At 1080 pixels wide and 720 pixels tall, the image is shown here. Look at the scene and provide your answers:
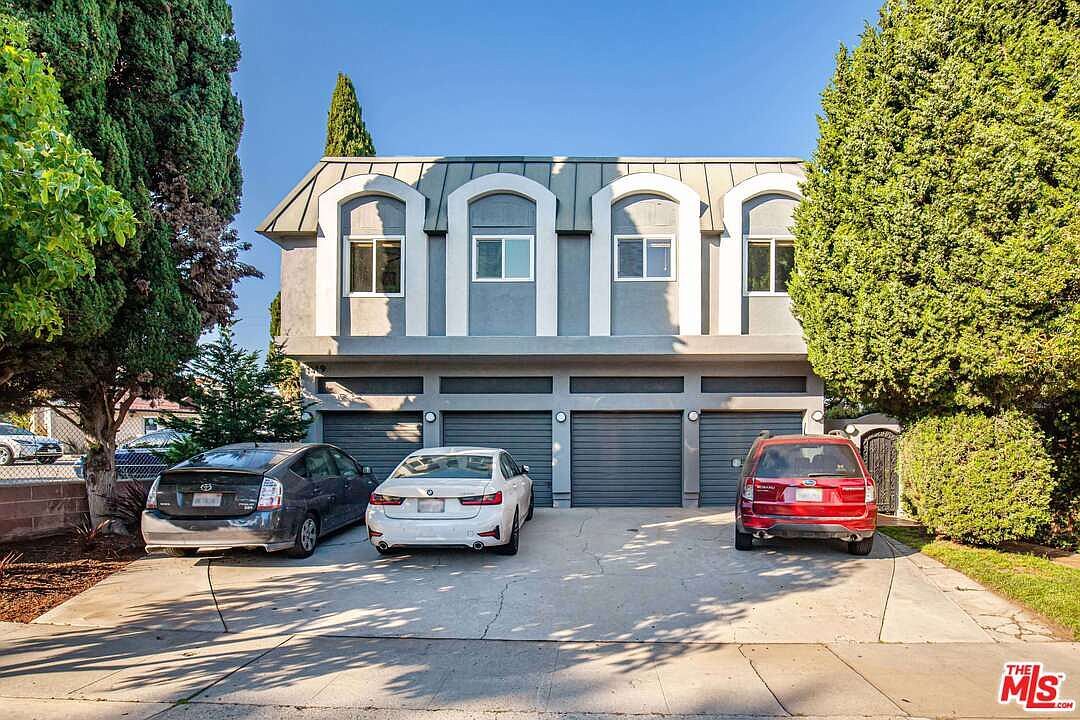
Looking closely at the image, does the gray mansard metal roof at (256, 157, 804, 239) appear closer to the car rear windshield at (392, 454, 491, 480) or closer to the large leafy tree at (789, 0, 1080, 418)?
the large leafy tree at (789, 0, 1080, 418)

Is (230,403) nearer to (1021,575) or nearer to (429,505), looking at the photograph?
(429,505)

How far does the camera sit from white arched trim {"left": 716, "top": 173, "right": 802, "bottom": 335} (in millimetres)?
13352

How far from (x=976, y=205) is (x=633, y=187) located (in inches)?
248

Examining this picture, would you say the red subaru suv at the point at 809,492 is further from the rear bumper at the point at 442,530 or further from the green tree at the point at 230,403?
the green tree at the point at 230,403

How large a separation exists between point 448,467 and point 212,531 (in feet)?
9.51

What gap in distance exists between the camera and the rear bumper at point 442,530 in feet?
26.7

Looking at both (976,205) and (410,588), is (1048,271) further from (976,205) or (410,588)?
(410,588)

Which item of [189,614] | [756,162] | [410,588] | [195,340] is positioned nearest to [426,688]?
[410,588]

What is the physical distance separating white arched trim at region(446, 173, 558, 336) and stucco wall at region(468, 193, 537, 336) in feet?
0.47

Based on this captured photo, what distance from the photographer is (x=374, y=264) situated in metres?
13.7

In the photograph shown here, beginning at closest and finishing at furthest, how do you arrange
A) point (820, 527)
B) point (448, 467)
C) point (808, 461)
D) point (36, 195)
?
point (36, 195), point (820, 527), point (808, 461), point (448, 467)

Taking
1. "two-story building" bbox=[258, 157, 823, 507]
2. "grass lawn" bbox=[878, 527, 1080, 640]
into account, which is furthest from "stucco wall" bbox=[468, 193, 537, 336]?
"grass lawn" bbox=[878, 527, 1080, 640]

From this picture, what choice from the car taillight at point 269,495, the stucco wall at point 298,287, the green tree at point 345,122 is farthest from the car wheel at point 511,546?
the green tree at point 345,122

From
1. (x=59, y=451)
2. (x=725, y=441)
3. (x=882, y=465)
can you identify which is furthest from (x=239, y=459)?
(x=59, y=451)
